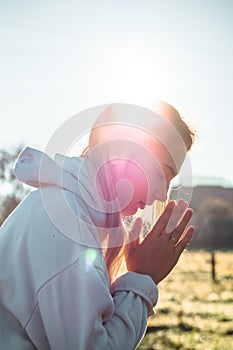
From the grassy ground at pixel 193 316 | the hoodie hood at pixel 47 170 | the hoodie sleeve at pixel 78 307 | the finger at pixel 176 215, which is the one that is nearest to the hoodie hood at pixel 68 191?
the hoodie hood at pixel 47 170

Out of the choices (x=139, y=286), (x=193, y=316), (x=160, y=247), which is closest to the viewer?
(x=139, y=286)

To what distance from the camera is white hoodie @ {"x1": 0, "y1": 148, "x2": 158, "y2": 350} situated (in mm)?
1555

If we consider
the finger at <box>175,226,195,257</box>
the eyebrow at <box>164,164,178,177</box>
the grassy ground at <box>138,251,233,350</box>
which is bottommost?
the grassy ground at <box>138,251,233,350</box>

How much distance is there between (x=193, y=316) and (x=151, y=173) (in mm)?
8640

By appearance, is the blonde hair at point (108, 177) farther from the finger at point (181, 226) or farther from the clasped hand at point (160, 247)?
the finger at point (181, 226)

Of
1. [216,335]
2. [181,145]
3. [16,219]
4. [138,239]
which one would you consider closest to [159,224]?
[138,239]

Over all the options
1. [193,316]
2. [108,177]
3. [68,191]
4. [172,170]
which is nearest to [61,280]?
[68,191]

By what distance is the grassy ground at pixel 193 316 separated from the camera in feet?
25.0

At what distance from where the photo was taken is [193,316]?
10.2m

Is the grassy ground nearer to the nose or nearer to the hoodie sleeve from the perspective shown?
the nose

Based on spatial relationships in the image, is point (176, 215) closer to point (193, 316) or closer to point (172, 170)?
point (172, 170)

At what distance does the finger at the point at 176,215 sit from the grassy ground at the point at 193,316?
1.49 m

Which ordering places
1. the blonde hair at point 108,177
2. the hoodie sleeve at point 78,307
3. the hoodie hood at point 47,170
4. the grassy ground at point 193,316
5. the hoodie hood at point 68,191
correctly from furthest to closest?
the grassy ground at point 193,316 → the blonde hair at point 108,177 → the hoodie hood at point 47,170 → the hoodie hood at point 68,191 → the hoodie sleeve at point 78,307

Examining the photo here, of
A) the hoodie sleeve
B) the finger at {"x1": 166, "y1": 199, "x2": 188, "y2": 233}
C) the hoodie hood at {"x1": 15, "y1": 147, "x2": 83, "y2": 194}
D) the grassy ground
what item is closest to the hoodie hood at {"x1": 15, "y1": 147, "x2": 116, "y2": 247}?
the hoodie hood at {"x1": 15, "y1": 147, "x2": 83, "y2": 194}
